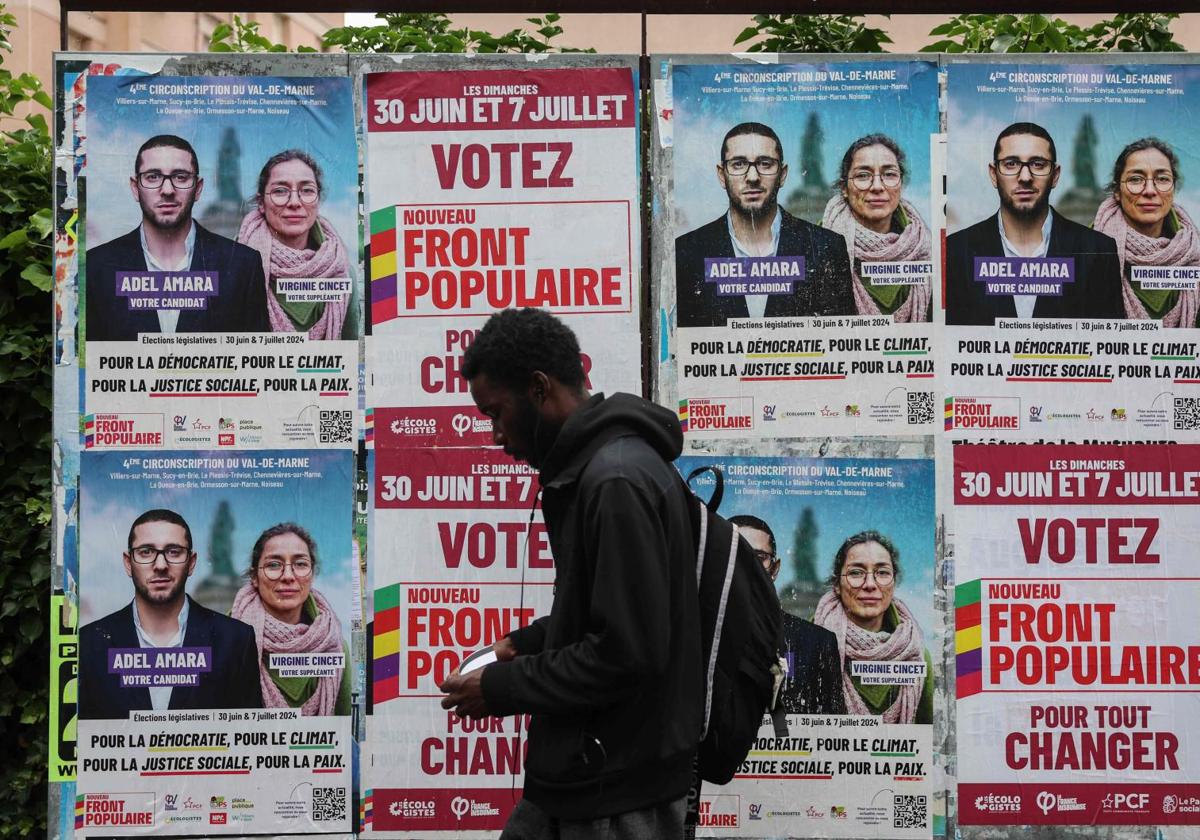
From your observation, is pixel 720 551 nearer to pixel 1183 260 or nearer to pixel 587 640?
pixel 587 640

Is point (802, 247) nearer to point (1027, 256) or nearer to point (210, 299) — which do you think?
point (1027, 256)

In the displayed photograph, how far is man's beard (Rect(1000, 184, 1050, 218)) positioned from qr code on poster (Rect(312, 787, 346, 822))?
10.4 ft

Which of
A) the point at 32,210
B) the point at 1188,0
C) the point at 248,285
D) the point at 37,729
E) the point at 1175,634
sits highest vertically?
the point at 1188,0

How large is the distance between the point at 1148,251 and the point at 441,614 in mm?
2873

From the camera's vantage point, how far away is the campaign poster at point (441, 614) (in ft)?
14.4

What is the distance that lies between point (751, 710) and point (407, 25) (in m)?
4.09

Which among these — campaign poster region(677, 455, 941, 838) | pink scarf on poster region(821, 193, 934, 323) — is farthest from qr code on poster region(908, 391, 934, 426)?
pink scarf on poster region(821, 193, 934, 323)

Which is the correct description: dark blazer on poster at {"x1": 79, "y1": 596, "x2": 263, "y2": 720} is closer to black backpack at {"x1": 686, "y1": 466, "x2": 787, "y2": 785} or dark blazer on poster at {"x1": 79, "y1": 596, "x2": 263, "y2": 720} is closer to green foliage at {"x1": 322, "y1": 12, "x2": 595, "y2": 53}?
black backpack at {"x1": 686, "y1": 466, "x2": 787, "y2": 785}

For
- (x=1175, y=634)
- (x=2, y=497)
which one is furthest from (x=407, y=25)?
(x=1175, y=634)

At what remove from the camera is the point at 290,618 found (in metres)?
4.42

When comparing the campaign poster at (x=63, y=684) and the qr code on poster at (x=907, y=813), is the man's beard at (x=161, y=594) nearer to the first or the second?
the campaign poster at (x=63, y=684)

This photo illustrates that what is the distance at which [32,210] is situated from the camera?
17.3ft

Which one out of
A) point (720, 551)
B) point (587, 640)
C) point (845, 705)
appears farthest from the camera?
point (845, 705)

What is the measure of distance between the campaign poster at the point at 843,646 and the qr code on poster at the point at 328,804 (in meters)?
1.27
